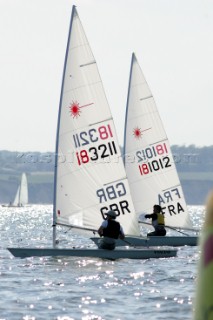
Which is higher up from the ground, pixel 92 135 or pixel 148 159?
pixel 148 159

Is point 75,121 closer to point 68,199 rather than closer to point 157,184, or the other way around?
point 68,199

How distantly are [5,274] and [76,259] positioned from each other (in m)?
3.11

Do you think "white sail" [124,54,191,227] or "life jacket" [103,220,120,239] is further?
"white sail" [124,54,191,227]

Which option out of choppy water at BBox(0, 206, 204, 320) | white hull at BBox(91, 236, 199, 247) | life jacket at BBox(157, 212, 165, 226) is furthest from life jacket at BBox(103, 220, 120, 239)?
life jacket at BBox(157, 212, 165, 226)

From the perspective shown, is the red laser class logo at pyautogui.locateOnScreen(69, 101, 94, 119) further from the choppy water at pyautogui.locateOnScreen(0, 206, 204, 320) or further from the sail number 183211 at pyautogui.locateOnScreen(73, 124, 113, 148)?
the choppy water at pyautogui.locateOnScreen(0, 206, 204, 320)

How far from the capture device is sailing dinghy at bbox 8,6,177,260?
78.4 feet

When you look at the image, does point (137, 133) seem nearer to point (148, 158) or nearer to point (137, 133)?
point (137, 133)

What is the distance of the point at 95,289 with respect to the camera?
58.0ft

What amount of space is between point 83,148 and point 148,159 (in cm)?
956

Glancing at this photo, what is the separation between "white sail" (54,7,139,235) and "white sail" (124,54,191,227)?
8149 mm

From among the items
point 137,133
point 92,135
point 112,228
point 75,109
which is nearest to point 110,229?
point 112,228

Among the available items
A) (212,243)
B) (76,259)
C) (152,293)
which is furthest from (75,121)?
(212,243)

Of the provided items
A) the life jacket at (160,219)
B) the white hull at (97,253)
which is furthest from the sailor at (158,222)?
the white hull at (97,253)

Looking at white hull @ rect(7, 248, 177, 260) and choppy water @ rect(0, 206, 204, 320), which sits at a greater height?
white hull @ rect(7, 248, 177, 260)
